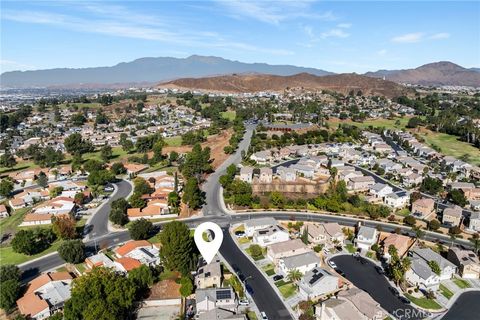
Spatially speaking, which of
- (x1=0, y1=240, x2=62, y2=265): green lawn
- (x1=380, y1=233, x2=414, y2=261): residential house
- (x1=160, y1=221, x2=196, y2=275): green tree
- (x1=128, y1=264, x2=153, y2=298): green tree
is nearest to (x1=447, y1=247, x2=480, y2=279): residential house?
(x1=380, y1=233, x2=414, y2=261): residential house

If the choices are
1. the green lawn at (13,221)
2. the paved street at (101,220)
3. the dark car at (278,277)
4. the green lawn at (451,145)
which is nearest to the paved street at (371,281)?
the dark car at (278,277)

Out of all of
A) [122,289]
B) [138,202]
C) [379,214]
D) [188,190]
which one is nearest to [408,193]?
[379,214]

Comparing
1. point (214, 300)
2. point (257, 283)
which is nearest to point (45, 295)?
point (214, 300)

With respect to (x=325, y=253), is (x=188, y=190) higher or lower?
higher

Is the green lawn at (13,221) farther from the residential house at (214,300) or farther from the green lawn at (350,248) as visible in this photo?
the green lawn at (350,248)

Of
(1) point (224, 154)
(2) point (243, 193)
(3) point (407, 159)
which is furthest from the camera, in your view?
(1) point (224, 154)

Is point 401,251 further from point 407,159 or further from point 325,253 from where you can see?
point 407,159

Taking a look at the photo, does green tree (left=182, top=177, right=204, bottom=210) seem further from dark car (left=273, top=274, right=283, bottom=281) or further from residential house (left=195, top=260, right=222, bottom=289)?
dark car (left=273, top=274, right=283, bottom=281)

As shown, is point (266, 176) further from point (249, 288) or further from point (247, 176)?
point (249, 288)
